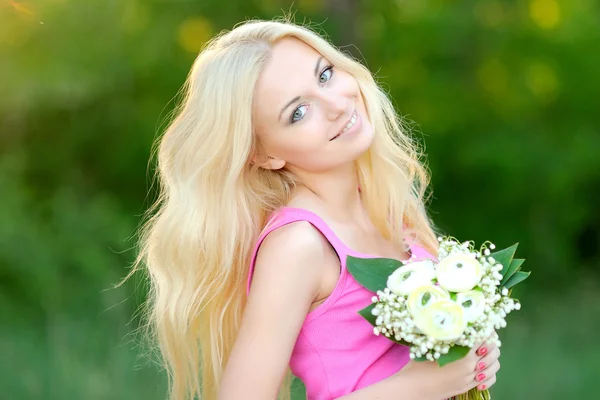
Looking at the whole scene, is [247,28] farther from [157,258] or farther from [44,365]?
[44,365]

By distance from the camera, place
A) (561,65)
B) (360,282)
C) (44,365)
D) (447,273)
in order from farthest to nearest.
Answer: (561,65) < (44,365) < (360,282) < (447,273)

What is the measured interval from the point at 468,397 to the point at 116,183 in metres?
5.96

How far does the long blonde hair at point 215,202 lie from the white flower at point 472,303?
0.69m

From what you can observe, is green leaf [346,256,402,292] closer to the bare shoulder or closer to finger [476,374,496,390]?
the bare shoulder

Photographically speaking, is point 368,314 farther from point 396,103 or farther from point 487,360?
point 396,103

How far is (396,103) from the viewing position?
298 inches

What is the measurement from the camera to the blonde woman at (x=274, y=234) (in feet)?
7.91

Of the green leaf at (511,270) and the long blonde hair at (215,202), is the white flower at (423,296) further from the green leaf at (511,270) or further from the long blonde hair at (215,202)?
the long blonde hair at (215,202)

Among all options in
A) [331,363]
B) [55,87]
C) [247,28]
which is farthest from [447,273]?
[55,87]

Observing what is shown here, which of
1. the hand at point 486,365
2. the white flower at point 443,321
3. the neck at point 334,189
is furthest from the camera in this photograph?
the neck at point 334,189

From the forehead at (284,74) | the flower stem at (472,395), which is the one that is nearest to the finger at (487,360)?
the flower stem at (472,395)

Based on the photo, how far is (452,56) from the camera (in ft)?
25.1

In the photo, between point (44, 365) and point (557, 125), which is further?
point (557, 125)

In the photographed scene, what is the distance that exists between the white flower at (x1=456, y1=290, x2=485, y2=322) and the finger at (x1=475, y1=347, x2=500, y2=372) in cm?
30
